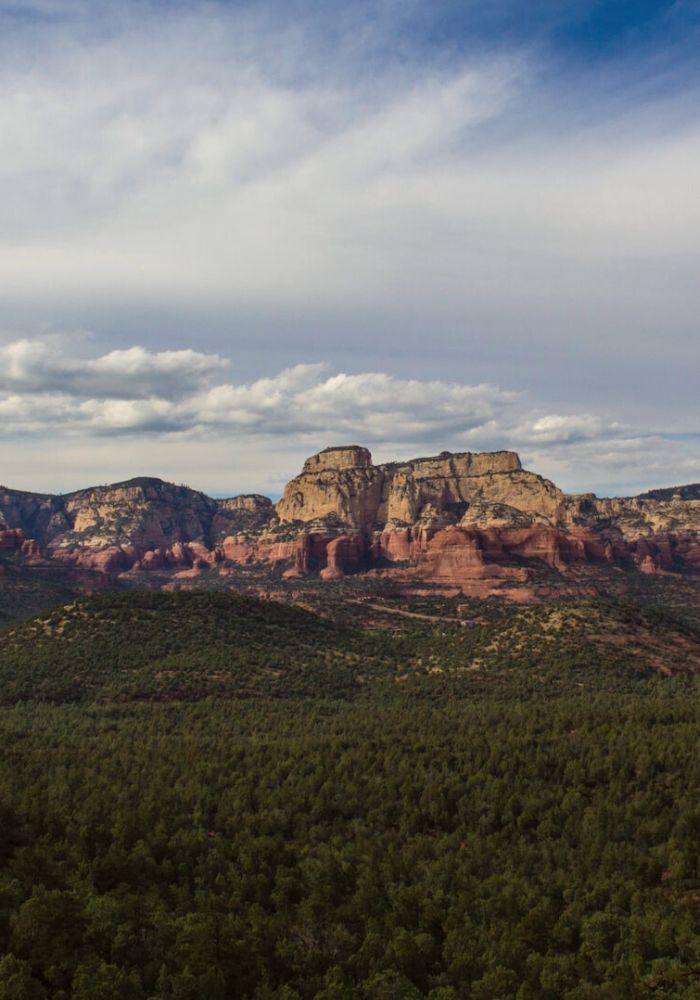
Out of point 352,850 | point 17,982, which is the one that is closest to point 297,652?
point 352,850

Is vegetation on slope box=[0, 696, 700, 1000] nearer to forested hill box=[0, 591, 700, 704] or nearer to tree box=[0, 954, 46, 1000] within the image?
tree box=[0, 954, 46, 1000]

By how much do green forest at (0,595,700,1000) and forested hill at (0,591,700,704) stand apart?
9.58m

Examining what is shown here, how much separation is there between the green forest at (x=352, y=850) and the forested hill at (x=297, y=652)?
9579 mm

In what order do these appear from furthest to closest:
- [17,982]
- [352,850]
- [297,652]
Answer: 1. [297,652]
2. [352,850]
3. [17,982]

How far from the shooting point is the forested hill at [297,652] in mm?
91312

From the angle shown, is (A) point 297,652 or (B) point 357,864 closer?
(B) point 357,864

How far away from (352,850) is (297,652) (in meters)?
70.7

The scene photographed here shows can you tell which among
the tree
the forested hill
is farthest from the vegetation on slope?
the forested hill

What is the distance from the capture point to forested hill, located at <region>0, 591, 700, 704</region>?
9131cm

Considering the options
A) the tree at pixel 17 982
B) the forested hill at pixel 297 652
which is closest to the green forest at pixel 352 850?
the tree at pixel 17 982

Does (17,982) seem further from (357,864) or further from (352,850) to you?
(352,850)

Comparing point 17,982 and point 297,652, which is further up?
point 17,982

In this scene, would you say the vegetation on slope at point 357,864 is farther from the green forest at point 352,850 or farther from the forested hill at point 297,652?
the forested hill at point 297,652

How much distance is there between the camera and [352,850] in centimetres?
4025
